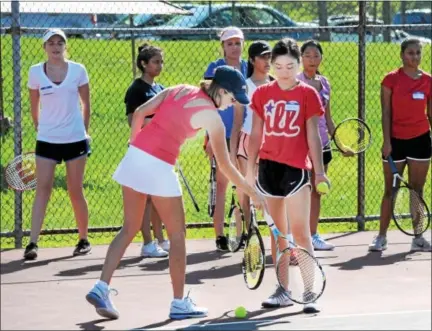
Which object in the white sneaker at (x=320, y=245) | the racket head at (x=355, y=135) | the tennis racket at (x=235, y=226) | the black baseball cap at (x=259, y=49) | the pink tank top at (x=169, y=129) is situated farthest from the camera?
the racket head at (x=355, y=135)

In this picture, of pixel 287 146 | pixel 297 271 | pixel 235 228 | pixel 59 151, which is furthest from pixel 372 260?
pixel 59 151

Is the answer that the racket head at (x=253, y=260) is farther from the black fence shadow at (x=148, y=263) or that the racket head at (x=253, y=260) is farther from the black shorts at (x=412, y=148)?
the black shorts at (x=412, y=148)

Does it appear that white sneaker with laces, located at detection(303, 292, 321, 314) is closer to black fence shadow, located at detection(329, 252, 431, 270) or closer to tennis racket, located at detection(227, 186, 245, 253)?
black fence shadow, located at detection(329, 252, 431, 270)

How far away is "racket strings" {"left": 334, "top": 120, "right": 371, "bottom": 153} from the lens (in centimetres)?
1124

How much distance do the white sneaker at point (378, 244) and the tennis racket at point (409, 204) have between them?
0.21 m

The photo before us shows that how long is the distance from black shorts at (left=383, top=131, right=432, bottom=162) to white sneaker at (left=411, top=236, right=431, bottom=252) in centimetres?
74

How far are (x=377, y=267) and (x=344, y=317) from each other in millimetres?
1989

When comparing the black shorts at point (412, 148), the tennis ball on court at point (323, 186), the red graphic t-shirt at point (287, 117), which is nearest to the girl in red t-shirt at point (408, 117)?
the black shorts at point (412, 148)

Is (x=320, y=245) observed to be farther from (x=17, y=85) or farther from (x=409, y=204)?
(x=17, y=85)

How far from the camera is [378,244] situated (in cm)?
1098

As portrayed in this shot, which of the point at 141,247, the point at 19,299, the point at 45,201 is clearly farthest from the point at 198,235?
the point at 19,299

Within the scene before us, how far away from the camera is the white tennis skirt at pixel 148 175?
26.8 ft

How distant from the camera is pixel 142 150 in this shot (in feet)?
26.9

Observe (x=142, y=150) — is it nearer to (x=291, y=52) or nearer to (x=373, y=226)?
(x=291, y=52)
